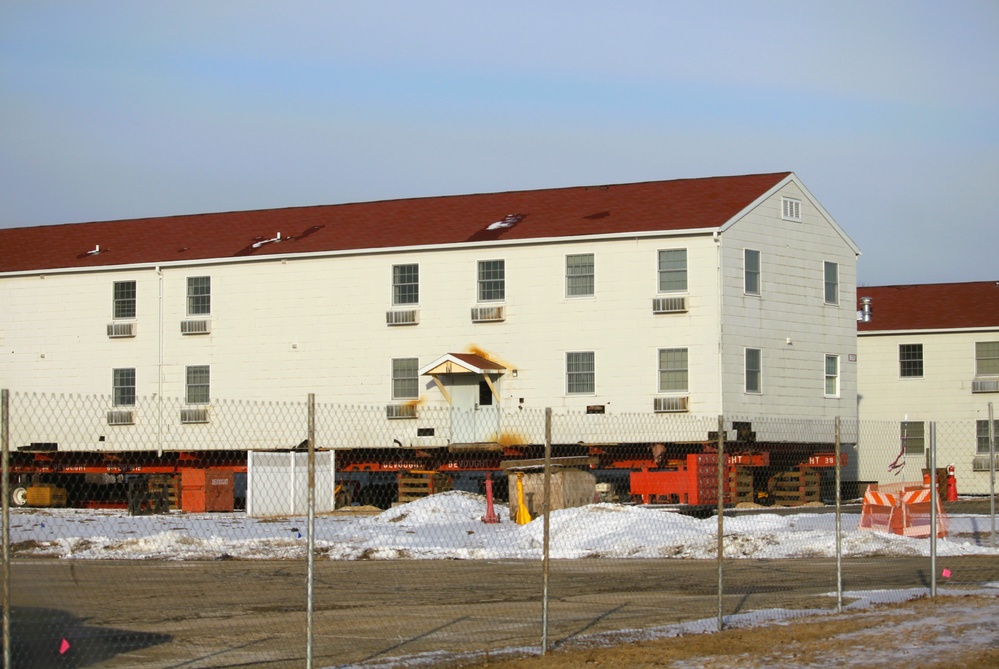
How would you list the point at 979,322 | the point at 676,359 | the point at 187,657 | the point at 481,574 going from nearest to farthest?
the point at 187,657 < the point at 481,574 < the point at 676,359 < the point at 979,322

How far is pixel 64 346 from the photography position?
41.7m

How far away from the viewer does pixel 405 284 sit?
38.9 m

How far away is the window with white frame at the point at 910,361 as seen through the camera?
49.7m

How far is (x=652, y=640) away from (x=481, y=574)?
296 inches

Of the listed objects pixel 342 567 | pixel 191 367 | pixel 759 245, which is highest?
pixel 759 245

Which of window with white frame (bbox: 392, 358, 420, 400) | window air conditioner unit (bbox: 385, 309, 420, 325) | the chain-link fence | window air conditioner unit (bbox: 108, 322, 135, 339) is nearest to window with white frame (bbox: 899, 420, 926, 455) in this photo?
the chain-link fence

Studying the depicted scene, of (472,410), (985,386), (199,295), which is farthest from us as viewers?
(985,386)

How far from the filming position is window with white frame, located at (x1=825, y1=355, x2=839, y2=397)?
39.6 meters

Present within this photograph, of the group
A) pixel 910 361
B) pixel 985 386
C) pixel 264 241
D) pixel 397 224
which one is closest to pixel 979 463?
pixel 985 386

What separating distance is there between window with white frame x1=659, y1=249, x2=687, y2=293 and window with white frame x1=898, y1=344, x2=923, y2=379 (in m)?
16.8

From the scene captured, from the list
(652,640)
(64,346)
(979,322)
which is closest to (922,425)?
(979,322)

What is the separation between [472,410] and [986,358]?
20972 mm

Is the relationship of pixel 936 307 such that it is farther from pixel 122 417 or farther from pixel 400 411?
pixel 122 417

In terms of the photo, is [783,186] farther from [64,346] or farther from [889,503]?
[64,346]
